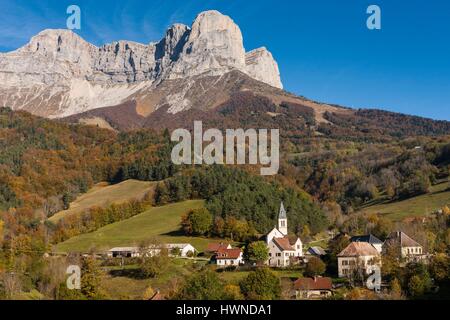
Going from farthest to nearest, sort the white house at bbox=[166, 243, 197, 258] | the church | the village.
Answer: the white house at bbox=[166, 243, 197, 258], the church, the village

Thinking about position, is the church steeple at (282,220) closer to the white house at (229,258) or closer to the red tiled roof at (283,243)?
the red tiled roof at (283,243)

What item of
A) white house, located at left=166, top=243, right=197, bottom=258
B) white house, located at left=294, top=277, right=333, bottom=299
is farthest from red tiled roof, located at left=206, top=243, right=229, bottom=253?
white house, located at left=294, top=277, right=333, bottom=299

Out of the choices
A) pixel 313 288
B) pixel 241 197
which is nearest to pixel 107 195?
pixel 241 197

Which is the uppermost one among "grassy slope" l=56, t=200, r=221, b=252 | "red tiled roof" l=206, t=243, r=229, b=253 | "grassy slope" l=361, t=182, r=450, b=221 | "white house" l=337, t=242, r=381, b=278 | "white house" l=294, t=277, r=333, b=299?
"grassy slope" l=361, t=182, r=450, b=221

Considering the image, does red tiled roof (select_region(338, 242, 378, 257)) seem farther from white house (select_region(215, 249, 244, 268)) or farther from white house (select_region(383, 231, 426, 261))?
white house (select_region(215, 249, 244, 268))

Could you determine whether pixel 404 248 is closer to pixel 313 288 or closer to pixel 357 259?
pixel 357 259
